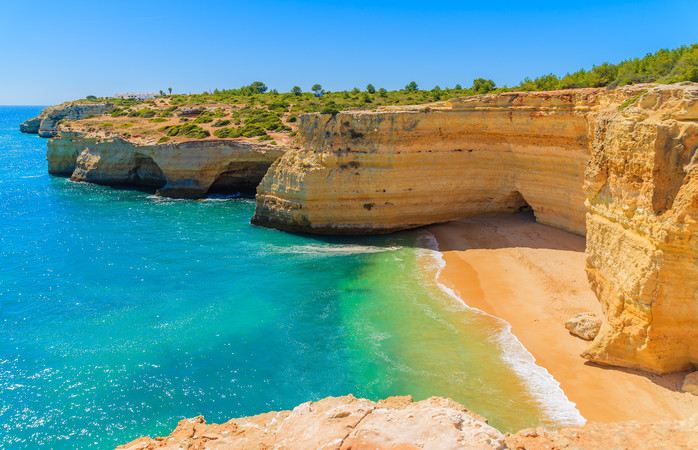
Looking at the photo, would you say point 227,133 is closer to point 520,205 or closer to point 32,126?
point 520,205

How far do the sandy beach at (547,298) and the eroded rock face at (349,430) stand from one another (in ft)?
15.4

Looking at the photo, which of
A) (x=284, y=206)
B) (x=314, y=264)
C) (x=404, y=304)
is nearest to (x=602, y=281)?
(x=404, y=304)

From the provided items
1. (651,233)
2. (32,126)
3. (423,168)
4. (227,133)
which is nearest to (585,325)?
(651,233)

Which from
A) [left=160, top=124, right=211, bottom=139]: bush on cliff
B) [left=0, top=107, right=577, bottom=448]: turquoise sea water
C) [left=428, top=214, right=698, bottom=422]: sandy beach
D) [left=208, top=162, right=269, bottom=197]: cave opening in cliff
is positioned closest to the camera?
[left=428, top=214, right=698, bottom=422]: sandy beach

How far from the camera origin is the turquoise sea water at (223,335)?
10516mm

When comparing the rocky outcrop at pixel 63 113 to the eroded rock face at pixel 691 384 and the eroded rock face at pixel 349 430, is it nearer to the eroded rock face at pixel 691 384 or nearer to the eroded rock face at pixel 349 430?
the eroded rock face at pixel 349 430

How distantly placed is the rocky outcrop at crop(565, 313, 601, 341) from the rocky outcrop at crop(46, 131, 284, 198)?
23.2 metres

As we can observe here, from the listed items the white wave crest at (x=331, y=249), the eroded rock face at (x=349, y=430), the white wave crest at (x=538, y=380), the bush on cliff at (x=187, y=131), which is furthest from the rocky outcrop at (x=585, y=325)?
the bush on cliff at (x=187, y=131)

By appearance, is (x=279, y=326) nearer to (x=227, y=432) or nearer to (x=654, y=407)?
(x=227, y=432)

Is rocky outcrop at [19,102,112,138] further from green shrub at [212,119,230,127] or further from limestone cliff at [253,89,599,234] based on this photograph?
→ limestone cliff at [253,89,599,234]

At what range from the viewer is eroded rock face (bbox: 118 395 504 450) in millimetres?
5980

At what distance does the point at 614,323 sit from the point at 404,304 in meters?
6.69

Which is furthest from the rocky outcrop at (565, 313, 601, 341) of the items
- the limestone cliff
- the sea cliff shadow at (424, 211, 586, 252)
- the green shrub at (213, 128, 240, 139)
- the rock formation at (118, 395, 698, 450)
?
the green shrub at (213, 128, 240, 139)

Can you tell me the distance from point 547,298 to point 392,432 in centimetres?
1105
